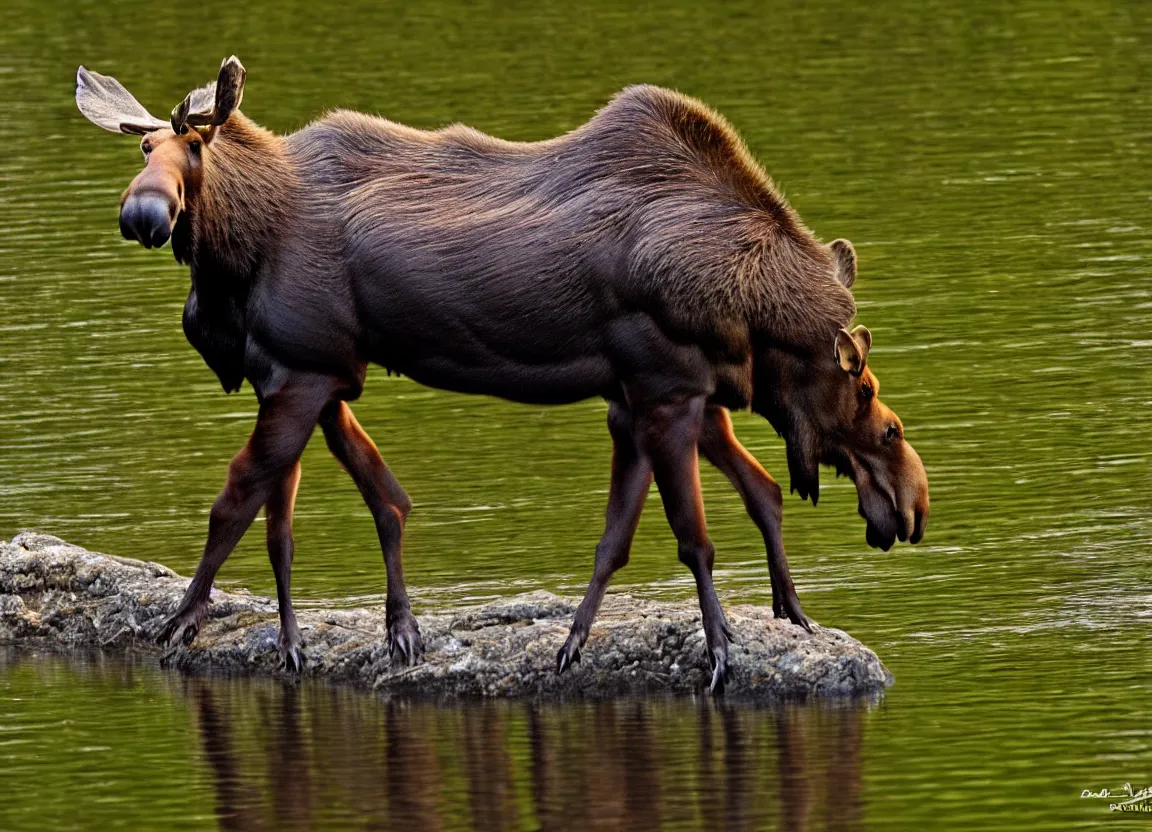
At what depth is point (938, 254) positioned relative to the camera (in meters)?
21.7

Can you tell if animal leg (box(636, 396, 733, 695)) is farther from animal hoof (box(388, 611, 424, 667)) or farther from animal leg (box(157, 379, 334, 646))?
animal leg (box(157, 379, 334, 646))

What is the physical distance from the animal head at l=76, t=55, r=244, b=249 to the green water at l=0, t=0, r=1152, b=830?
2213 millimetres

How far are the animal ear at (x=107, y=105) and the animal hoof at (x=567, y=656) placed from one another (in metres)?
3.00

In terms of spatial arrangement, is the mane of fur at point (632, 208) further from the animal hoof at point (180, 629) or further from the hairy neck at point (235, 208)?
the animal hoof at point (180, 629)

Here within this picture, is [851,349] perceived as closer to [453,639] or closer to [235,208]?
[453,639]

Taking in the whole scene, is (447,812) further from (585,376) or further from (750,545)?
(750,545)

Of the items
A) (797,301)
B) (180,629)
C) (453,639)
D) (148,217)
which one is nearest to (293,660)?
(180,629)

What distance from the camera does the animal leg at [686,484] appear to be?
1164cm

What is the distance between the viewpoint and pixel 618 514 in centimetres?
1203

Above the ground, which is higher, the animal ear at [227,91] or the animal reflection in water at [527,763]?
the animal ear at [227,91]

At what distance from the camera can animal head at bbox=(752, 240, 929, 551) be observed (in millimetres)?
12117

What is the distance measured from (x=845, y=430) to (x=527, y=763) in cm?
251

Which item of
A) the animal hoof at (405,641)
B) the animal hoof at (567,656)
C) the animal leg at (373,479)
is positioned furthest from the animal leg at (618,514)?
the animal leg at (373,479)

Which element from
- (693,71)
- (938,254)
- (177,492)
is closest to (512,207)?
(177,492)
